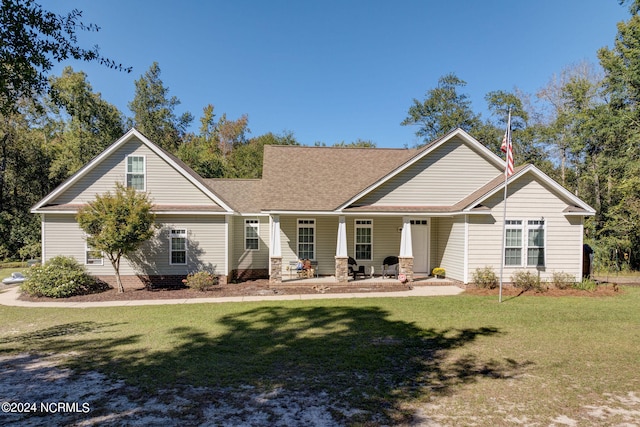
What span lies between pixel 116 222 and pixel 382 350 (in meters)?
10.7

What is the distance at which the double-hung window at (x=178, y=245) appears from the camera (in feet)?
51.8

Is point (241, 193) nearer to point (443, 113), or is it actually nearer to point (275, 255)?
point (275, 255)

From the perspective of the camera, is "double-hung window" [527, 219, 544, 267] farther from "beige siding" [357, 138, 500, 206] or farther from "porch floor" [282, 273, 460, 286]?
"porch floor" [282, 273, 460, 286]

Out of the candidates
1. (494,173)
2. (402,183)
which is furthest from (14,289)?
(494,173)

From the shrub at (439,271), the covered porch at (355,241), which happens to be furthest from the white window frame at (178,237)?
the shrub at (439,271)

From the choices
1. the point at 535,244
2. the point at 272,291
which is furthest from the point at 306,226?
the point at 535,244

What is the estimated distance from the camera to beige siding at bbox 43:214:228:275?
15.3 meters

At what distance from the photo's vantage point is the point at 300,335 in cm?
862

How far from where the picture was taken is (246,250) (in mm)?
18250

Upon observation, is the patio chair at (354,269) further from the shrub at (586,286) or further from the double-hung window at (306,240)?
the shrub at (586,286)

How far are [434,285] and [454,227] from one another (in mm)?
2634

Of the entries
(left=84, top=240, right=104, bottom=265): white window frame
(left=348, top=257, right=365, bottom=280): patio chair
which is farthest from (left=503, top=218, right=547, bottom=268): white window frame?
(left=84, top=240, right=104, bottom=265): white window frame

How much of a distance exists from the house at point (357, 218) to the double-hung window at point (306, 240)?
0.16 ft

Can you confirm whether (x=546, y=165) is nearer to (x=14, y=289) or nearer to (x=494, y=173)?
(x=494, y=173)
